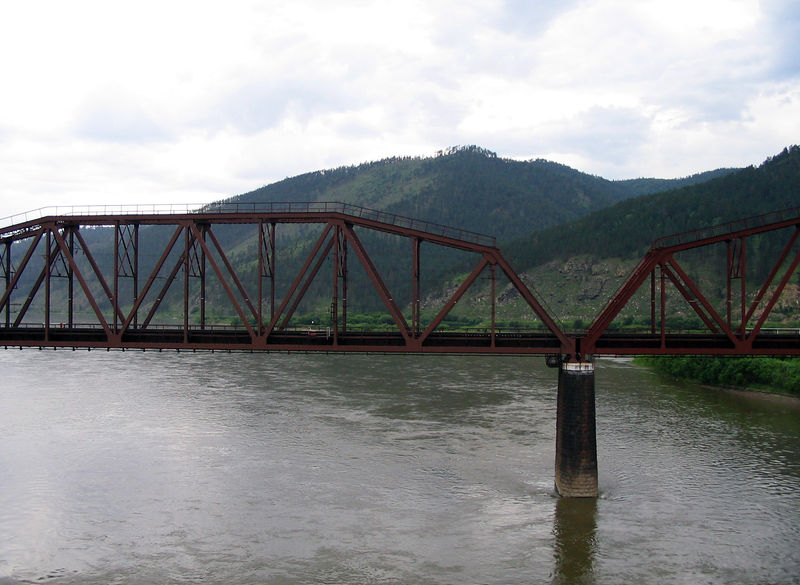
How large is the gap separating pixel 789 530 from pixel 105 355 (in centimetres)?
7542

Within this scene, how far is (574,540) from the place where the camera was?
26.6 metres

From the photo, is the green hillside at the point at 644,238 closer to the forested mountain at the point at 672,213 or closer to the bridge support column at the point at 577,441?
the forested mountain at the point at 672,213

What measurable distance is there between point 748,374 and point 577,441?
37208mm

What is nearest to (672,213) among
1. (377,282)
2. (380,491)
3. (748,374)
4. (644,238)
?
(644,238)

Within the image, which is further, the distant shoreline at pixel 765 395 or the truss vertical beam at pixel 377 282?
the distant shoreline at pixel 765 395

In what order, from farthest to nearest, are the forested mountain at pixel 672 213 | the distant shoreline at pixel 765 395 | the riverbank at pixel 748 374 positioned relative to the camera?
1. the forested mountain at pixel 672 213
2. the riverbank at pixel 748 374
3. the distant shoreline at pixel 765 395

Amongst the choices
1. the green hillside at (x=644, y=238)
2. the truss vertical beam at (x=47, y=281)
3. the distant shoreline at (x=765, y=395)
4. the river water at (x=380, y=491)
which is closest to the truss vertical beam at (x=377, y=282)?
the river water at (x=380, y=491)

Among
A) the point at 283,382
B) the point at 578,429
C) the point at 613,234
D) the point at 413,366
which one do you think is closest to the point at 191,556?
the point at 578,429

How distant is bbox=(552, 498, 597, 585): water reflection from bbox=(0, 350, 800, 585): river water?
8cm

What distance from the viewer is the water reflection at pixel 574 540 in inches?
948

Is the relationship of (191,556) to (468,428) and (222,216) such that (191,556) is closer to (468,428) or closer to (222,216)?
(222,216)

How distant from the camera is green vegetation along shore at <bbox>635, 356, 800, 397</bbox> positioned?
5625 centimetres

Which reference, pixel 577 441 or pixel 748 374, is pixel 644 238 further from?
pixel 577 441

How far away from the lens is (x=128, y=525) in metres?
27.6
